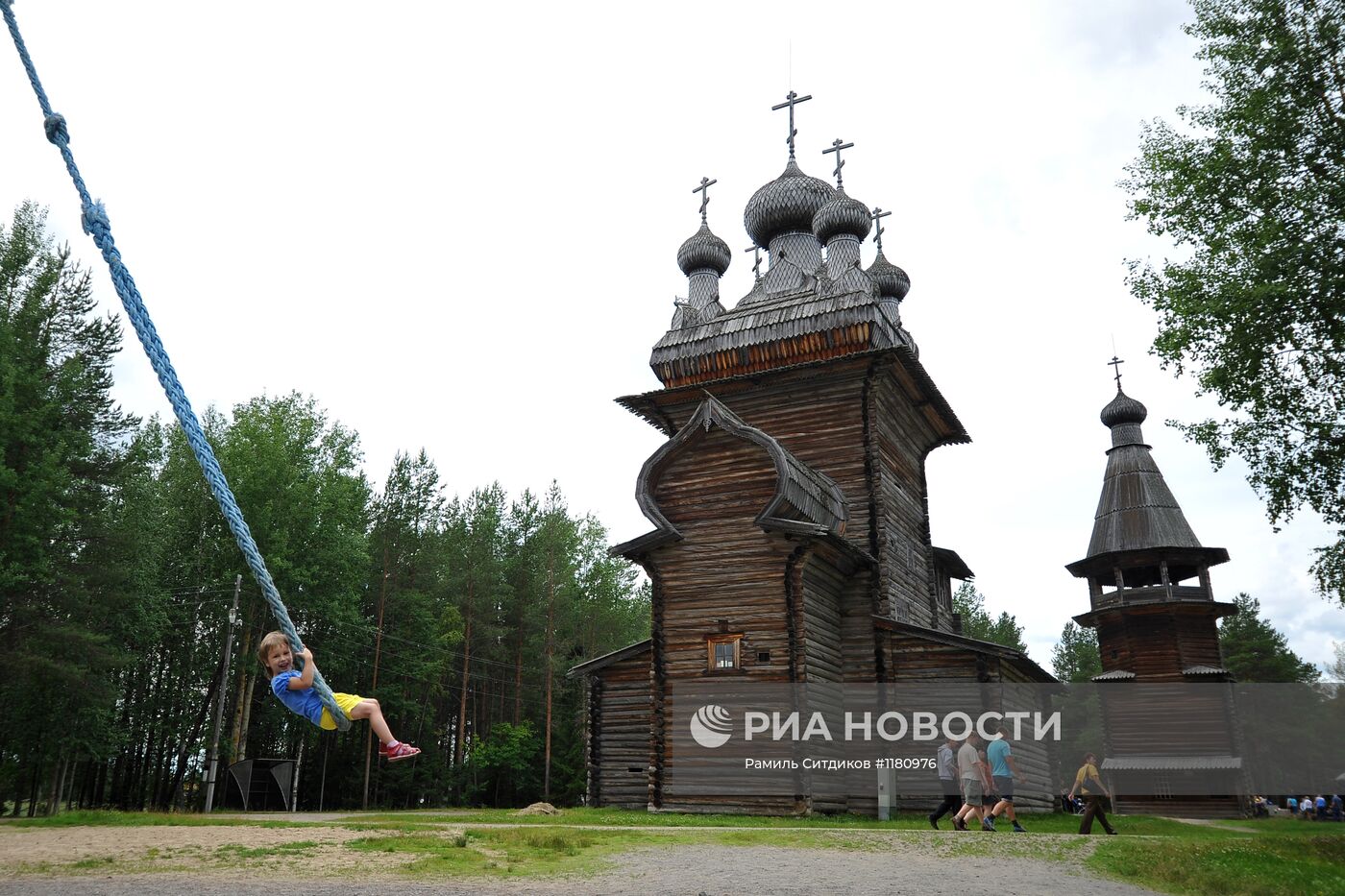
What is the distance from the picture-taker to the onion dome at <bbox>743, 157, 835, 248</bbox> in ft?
90.0

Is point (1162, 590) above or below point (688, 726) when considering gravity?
above

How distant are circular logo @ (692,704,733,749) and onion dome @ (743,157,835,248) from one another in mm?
15443

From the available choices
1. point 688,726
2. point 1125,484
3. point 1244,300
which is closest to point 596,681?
point 688,726

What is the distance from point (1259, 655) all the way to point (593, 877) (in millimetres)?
56749

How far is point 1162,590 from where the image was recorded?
29.6m

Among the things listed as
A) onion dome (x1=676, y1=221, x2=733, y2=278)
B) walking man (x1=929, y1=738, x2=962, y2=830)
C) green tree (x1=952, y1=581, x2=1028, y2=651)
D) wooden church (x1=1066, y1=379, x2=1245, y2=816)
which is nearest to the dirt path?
walking man (x1=929, y1=738, x2=962, y2=830)

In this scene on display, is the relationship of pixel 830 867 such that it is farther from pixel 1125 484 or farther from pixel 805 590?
pixel 1125 484

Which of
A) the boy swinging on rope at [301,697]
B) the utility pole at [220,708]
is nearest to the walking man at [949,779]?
the boy swinging on rope at [301,697]

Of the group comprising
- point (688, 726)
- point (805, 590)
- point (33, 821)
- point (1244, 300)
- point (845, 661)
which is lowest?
point (33, 821)

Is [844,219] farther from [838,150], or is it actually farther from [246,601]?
[246,601]

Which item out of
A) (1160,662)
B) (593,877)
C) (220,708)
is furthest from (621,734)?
(1160,662)

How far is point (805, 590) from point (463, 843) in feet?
30.5

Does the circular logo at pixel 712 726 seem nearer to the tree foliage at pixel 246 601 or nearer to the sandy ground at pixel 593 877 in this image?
the sandy ground at pixel 593 877

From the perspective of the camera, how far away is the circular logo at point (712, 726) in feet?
57.8
